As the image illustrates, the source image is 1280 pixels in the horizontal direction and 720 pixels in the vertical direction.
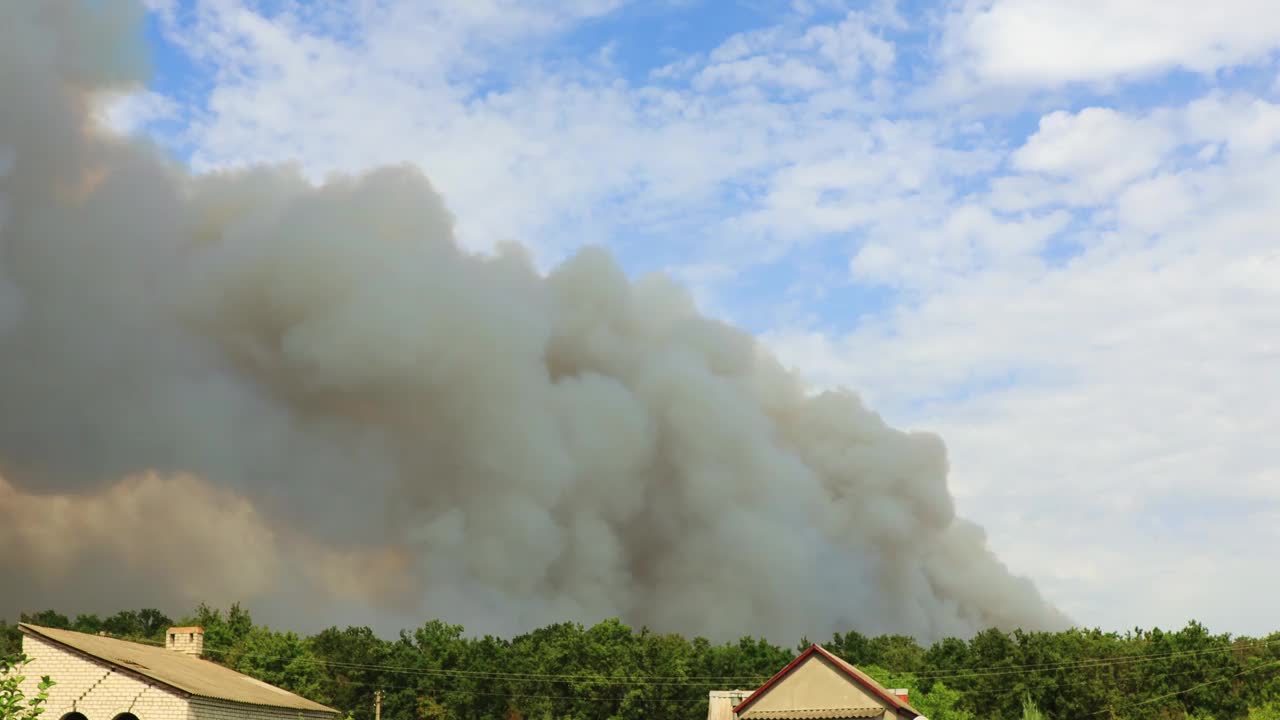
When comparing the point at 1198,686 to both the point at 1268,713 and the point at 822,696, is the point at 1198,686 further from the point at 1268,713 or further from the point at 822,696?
the point at 822,696

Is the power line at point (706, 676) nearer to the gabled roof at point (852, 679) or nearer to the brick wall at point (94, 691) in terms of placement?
the gabled roof at point (852, 679)

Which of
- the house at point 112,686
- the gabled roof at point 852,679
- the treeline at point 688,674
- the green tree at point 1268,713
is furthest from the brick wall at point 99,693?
the green tree at point 1268,713

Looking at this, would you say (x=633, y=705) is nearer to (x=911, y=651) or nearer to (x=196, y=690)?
(x=911, y=651)

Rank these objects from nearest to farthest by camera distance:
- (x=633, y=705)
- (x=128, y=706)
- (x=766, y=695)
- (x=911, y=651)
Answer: (x=128, y=706)
(x=766, y=695)
(x=633, y=705)
(x=911, y=651)

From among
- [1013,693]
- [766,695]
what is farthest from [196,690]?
[1013,693]

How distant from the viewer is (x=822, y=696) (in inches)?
2073

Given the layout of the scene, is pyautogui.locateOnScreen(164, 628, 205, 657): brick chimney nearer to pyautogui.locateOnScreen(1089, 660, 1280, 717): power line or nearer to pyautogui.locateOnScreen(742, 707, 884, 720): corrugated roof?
pyautogui.locateOnScreen(742, 707, 884, 720): corrugated roof

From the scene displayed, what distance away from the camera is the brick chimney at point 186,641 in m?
53.5

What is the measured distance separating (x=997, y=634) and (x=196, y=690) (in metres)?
88.4

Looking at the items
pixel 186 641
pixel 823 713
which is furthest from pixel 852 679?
pixel 186 641

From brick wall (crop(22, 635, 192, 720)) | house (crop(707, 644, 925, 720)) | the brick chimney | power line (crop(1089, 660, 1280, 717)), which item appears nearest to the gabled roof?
house (crop(707, 644, 925, 720))

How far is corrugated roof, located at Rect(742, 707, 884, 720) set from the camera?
168ft

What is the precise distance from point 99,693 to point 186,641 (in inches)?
543

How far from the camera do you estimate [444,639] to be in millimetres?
114188
